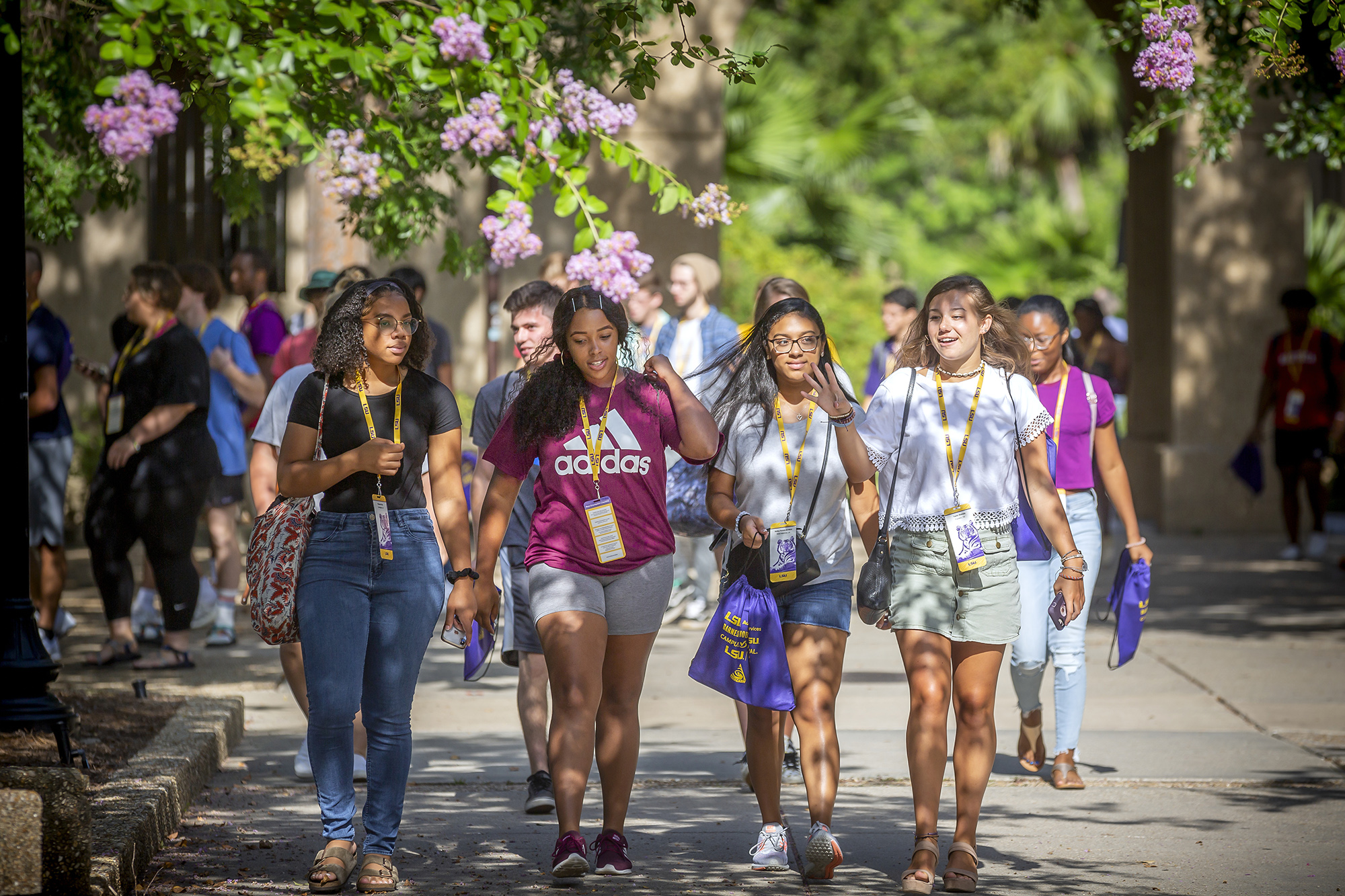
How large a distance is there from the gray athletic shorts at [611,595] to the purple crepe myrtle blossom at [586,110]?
1.50 m

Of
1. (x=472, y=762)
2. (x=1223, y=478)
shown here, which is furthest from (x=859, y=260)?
(x=472, y=762)

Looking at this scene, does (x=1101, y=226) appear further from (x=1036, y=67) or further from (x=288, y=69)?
(x=288, y=69)

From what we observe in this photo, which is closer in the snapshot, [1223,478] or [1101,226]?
[1223,478]

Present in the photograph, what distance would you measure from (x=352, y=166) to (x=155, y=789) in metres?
2.53

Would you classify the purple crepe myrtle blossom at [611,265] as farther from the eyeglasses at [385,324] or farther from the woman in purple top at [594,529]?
the eyeglasses at [385,324]

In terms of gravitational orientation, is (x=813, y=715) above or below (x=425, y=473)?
below

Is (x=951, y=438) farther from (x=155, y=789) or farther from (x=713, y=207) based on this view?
(x=155, y=789)

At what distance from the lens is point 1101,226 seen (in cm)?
2906

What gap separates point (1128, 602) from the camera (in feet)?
20.7

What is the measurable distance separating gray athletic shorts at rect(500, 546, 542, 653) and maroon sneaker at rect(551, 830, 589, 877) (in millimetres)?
1092

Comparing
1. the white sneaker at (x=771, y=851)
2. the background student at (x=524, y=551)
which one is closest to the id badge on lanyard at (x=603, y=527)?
the background student at (x=524, y=551)

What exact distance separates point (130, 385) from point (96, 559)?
925 millimetres

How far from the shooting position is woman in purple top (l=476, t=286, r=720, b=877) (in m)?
4.88

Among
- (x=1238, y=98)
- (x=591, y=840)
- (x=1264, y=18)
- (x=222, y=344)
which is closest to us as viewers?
(x=1264, y=18)
